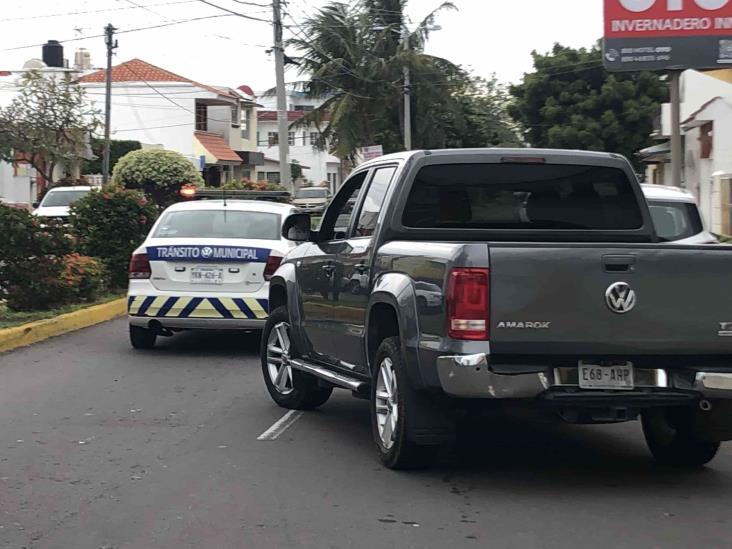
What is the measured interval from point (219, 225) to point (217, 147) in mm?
47577

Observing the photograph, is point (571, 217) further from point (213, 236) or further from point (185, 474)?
point (213, 236)

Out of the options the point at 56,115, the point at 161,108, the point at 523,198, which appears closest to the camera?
the point at 523,198

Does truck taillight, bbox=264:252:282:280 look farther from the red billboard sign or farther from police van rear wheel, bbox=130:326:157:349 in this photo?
the red billboard sign

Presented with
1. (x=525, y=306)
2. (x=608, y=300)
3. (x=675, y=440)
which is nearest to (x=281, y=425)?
(x=675, y=440)

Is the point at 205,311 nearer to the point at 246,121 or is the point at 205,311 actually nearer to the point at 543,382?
the point at 543,382

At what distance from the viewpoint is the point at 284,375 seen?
9.81 metres

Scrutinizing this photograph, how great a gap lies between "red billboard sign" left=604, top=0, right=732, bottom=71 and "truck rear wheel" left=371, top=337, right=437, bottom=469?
10806mm

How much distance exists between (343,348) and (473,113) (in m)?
50.8

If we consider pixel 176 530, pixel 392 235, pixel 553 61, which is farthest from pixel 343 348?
pixel 553 61

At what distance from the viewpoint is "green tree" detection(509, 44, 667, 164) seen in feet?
150

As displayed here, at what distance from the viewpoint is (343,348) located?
8500 millimetres

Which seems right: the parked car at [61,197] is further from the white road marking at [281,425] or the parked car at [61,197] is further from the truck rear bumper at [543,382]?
the truck rear bumper at [543,382]

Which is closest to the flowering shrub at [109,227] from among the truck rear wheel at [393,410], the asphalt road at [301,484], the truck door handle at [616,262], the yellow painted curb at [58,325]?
the yellow painted curb at [58,325]

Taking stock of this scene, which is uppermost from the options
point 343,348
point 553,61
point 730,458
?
point 553,61
